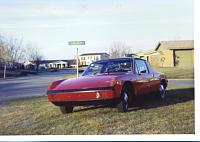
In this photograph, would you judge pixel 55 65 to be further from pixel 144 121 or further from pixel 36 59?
pixel 144 121

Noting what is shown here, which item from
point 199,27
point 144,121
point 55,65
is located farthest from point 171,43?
point 55,65

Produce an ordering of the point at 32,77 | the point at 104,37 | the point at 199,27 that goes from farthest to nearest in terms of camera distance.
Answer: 1. the point at 32,77
2. the point at 104,37
3. the point at 199,27

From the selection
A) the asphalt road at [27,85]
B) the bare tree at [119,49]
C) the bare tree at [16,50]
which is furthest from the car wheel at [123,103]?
the bare tree at [16,50]

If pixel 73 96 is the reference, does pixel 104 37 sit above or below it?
above

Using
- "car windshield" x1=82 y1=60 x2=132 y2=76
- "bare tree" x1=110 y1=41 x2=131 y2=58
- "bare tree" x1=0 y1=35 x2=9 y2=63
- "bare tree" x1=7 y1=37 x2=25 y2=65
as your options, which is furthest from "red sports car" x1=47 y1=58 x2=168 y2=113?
"bare tree" x1=0 y1=35 x2=9 y2=63

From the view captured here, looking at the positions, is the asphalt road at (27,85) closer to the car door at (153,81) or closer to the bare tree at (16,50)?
the bare tree at (16,50)

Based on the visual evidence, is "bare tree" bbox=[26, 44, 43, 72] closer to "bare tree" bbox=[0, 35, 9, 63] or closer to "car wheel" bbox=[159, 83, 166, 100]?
"bare tree" bbox=[0, 35, 9, 63]

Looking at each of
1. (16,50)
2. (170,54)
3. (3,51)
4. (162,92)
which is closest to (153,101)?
(162,92)
